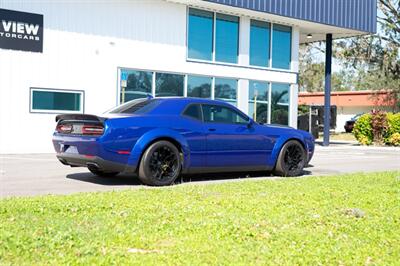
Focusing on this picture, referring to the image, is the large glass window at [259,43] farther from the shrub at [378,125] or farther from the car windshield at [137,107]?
the car windshield at [137,107]

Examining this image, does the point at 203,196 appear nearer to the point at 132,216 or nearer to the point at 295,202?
the point at 295,202

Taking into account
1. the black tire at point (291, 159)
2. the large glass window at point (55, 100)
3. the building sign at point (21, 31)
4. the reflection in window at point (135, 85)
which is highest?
the building sign at point (21, 31)

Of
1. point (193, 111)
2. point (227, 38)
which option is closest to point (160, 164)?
point (193, 111)

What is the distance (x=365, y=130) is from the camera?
2581 centimetres

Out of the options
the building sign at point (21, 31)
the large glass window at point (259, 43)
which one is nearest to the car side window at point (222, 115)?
the building sign at point (21, 31)

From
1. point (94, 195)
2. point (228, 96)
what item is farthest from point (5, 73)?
point (94, 195)

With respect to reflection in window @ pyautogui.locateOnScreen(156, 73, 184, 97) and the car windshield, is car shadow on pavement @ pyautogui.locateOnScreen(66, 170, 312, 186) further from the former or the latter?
reflection in window @ pyautogui.locateOnScreen(156, 73, 184, 97)

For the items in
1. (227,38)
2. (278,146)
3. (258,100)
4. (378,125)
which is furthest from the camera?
(378,125)

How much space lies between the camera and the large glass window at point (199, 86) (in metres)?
20.2

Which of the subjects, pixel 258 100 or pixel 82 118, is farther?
pixel 258 100

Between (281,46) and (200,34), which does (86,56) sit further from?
(281,46)

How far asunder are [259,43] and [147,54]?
550cm

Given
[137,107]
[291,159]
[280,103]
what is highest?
[280,103]

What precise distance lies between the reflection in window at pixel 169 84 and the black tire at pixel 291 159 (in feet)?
29.5
